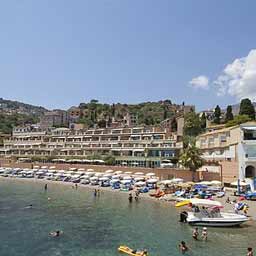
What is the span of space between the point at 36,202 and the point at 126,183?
1877cm

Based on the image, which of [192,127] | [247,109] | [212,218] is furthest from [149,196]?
[247,109]

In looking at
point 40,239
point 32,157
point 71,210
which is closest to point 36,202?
point 71,210

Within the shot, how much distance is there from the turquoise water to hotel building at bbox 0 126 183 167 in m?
35.2

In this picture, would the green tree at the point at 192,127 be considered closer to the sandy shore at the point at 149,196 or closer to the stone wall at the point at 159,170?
the stone wall at the point at 159,170

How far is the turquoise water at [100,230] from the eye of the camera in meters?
30.0

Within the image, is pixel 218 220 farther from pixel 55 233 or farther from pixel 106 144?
pixel 106 144

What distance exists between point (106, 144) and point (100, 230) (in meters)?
69.9

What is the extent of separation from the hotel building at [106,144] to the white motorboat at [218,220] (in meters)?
47.9

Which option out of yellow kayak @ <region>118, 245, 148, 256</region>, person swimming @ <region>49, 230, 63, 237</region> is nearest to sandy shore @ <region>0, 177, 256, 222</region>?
yellow kayak @ <region>118, 245, 148, 256</region>

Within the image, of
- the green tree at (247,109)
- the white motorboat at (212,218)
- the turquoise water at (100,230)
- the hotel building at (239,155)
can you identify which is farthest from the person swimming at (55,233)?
the green tree at (247,109)

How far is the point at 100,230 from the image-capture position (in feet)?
119

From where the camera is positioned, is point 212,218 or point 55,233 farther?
point 212,218

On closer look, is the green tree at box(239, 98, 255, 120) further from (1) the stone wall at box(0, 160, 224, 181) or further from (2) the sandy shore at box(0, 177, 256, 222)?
(2) the sandy shore at box(0, 177, 256, 222)

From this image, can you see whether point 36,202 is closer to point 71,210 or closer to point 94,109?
→ point 71,210
